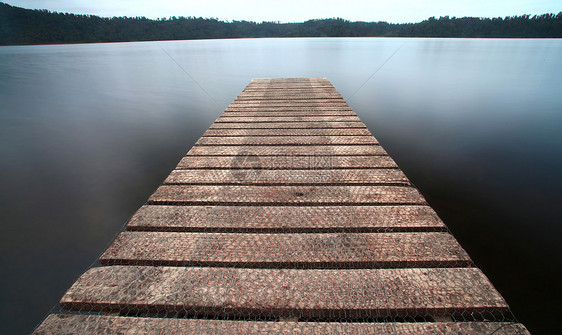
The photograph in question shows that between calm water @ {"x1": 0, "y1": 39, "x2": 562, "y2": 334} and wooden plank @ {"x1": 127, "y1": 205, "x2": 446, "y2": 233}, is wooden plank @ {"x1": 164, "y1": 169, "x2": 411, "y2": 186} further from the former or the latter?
calm water @ {"x1": 0, "y1": 39, "x2": 562, "y2": 334}

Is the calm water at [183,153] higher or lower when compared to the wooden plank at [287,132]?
lower

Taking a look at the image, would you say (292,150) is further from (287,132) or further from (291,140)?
(287,132)

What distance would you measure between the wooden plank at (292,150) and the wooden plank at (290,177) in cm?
40

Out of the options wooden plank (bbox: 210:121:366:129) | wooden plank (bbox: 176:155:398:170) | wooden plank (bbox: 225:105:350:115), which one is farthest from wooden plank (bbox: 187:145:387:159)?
wooden plank (bbox: 225:105:350:115)

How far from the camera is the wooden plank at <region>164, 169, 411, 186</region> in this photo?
2.13 metres

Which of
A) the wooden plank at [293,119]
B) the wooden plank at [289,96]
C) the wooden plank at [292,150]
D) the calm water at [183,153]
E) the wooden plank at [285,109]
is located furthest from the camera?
the wooden plank at [289,96]

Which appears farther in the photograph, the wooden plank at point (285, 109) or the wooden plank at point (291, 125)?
the wooden plank at point (285, 109)

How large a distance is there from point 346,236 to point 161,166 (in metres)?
3.41

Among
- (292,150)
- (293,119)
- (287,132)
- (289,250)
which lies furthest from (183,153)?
(289,250)

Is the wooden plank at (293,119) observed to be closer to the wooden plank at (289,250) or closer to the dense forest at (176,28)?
the wooden plank at (289,250)

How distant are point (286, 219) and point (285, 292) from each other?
20.3 inches

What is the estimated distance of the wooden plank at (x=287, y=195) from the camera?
1.88 m

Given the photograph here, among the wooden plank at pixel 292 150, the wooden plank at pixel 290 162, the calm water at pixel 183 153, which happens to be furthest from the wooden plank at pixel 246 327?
the wooden plank at pixel 292 150

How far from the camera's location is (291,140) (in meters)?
3.06
